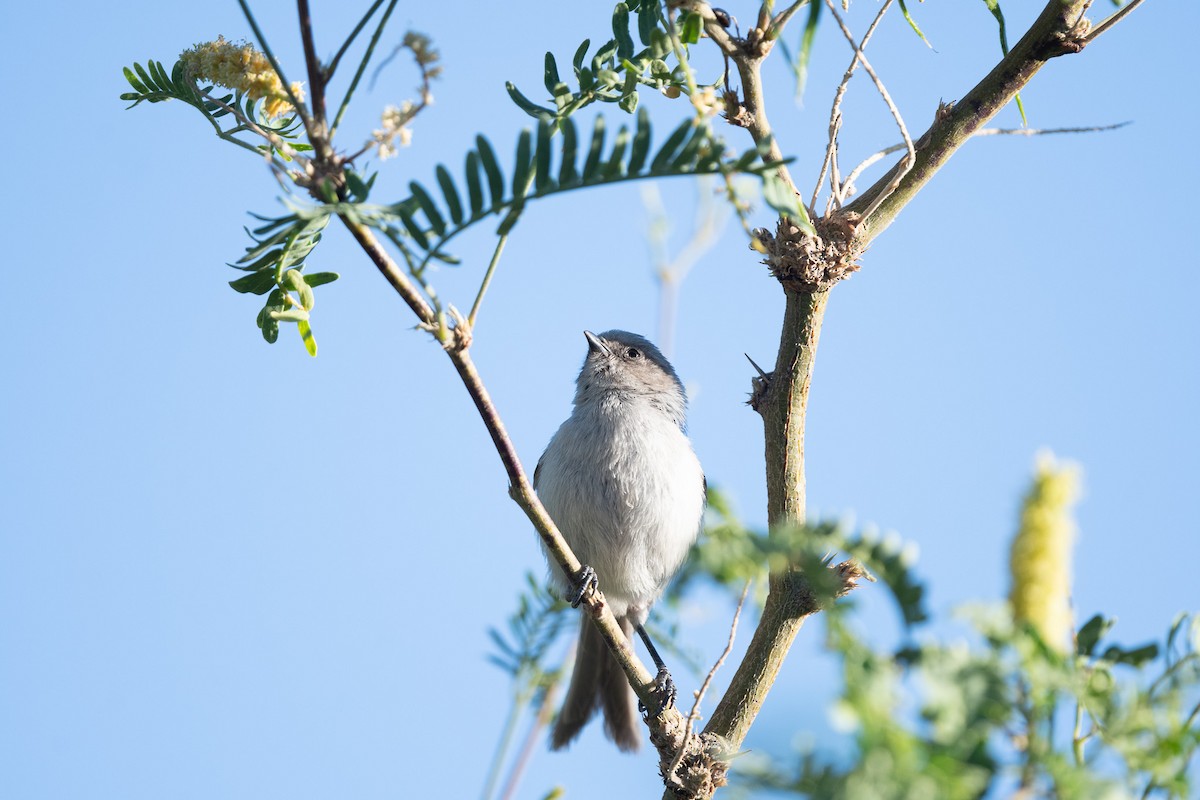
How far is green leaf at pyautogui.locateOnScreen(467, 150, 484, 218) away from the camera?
1592 millimetres

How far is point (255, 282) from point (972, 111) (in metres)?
1.66

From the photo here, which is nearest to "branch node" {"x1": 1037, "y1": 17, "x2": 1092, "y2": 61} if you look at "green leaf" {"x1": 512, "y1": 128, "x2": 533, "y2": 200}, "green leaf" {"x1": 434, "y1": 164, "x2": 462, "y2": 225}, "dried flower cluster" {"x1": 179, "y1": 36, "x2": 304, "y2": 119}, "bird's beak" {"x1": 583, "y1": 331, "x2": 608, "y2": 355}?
"green leaf" {"x1": 512, "y1": 128, "x2": 533, "y2": 200}

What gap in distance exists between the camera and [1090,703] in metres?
1.17

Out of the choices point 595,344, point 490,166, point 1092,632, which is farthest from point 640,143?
point 595,344

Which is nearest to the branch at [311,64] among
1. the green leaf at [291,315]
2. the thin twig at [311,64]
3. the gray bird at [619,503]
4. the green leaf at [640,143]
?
the thin twig at [311,64]

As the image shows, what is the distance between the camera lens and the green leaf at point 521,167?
5.16ft

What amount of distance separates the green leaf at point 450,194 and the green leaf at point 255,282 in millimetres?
635

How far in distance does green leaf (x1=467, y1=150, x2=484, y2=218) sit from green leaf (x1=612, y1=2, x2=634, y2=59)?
Answer: 812 millimetres

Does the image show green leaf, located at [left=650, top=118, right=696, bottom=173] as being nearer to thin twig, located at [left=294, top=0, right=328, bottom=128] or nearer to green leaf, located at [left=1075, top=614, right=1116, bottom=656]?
thin twig, located at [left=294, top=0, right=328, bottom=128]

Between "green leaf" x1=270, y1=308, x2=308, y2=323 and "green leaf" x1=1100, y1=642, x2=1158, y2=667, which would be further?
"green leaf" x1=270, y1=308, x2=308, y2=323

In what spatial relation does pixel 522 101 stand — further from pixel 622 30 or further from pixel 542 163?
pixel 542 163

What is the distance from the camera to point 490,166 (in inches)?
62.6

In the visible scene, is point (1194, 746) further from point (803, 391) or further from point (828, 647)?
point (803, 391)

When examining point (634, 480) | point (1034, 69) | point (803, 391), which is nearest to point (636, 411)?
point (634, 480)
